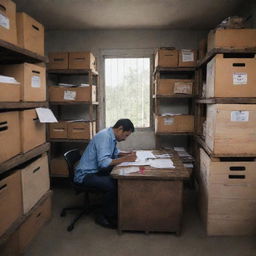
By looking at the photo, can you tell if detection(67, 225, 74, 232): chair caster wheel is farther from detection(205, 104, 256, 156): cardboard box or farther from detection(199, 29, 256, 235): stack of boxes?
detection(205, 104, 256, 156): cardboard box

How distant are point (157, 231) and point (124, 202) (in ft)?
1.49

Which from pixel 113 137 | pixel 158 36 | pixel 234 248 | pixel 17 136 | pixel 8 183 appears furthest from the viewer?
pixel 158 36

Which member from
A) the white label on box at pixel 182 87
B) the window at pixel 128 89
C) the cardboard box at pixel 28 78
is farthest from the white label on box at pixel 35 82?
the white label on box at pixel 182 87

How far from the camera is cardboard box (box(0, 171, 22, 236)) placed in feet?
5.70

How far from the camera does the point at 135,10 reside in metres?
3.07

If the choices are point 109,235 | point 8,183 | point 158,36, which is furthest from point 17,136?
point 158,36

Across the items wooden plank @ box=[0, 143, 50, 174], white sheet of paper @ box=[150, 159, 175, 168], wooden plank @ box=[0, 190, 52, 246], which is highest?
wooden plank @ box=[0, 143, 50, 174]

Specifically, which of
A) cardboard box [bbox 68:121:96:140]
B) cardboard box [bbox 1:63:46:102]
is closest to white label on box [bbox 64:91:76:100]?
cardboard box [bbox 68:121:96:140]

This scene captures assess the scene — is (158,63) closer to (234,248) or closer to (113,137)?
(113,137)

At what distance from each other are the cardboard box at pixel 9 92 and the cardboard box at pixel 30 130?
0.54 feet

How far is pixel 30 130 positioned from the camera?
2195 mm

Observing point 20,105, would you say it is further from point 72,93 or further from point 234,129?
point 234,129

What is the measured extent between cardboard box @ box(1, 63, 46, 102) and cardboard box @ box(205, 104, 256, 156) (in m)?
1.71

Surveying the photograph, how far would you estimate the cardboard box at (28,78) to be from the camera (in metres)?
2.05
